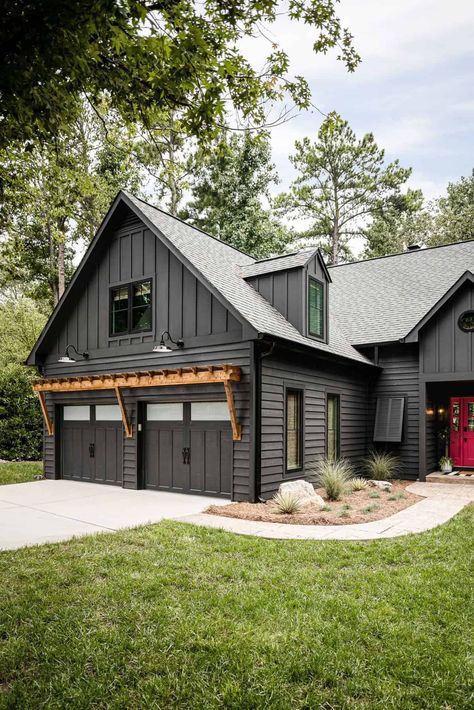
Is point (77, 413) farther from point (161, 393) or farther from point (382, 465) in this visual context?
point (382, 465)

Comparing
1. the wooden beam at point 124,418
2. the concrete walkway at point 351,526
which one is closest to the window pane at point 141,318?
the wooden beam at point 124,418

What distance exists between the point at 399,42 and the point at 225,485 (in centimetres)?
774

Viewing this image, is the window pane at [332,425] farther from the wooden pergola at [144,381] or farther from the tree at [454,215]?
the tree at [454,215]

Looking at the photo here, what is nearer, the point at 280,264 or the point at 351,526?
the point at 351,526

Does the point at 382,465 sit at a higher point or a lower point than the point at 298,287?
lower

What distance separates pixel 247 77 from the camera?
18.8ft

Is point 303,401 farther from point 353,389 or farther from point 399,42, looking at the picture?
point 399,42

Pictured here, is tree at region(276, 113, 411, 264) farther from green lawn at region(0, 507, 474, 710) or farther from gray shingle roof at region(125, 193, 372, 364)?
green lawn at region(0, 507, 474, 710)

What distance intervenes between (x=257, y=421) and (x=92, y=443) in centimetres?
539

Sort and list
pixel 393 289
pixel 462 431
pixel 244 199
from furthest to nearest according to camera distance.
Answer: pixel 244 199, pixel 393 289, pixel 462 431

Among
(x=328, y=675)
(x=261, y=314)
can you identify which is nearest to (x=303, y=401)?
(x=261, y=314)

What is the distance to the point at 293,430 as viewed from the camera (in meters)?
10.8

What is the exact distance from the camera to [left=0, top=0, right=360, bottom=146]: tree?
3.96 meters

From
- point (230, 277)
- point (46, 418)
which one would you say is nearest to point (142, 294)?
point (230, 277)
